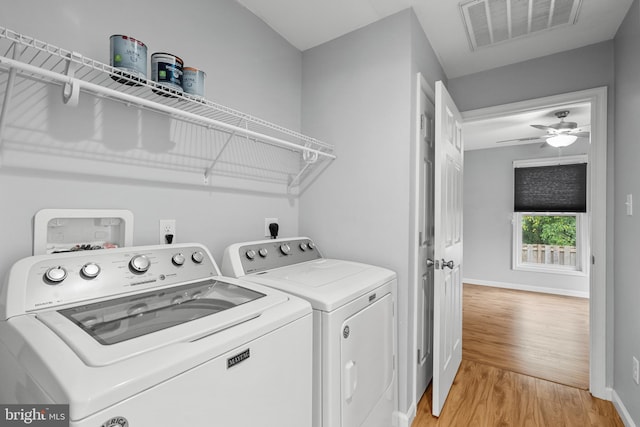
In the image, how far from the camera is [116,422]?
0.56 metres

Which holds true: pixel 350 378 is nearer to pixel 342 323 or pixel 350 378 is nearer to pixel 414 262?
pixel 342 323

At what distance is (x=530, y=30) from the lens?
6.44ft

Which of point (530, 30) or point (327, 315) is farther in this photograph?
point (530, 30)

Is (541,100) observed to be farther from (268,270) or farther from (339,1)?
(268,270)

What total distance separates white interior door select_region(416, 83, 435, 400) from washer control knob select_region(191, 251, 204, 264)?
4.12 feet

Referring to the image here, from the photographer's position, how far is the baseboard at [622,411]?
66.4 inches

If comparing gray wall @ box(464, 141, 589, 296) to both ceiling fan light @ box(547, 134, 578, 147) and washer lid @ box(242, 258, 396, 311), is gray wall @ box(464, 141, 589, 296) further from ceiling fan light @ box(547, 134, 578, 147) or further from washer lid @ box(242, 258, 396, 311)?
washer lid @ box(242, 258, 396, 311)

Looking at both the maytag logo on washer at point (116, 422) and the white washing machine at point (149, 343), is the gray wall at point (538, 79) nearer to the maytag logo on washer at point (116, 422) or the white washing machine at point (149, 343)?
the white washing machine at point (149, 343)

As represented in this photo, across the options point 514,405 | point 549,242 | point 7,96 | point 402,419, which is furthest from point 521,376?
point 549,242

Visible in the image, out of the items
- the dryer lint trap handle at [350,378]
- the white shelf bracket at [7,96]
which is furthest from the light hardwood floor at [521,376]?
the white shelf bracket at [7,96]

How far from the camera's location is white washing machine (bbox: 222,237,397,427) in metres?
1.13

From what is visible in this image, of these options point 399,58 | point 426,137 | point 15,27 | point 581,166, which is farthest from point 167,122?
point 581,166

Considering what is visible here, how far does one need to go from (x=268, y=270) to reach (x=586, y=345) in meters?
3.18

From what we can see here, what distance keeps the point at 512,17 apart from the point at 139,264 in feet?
7.92
